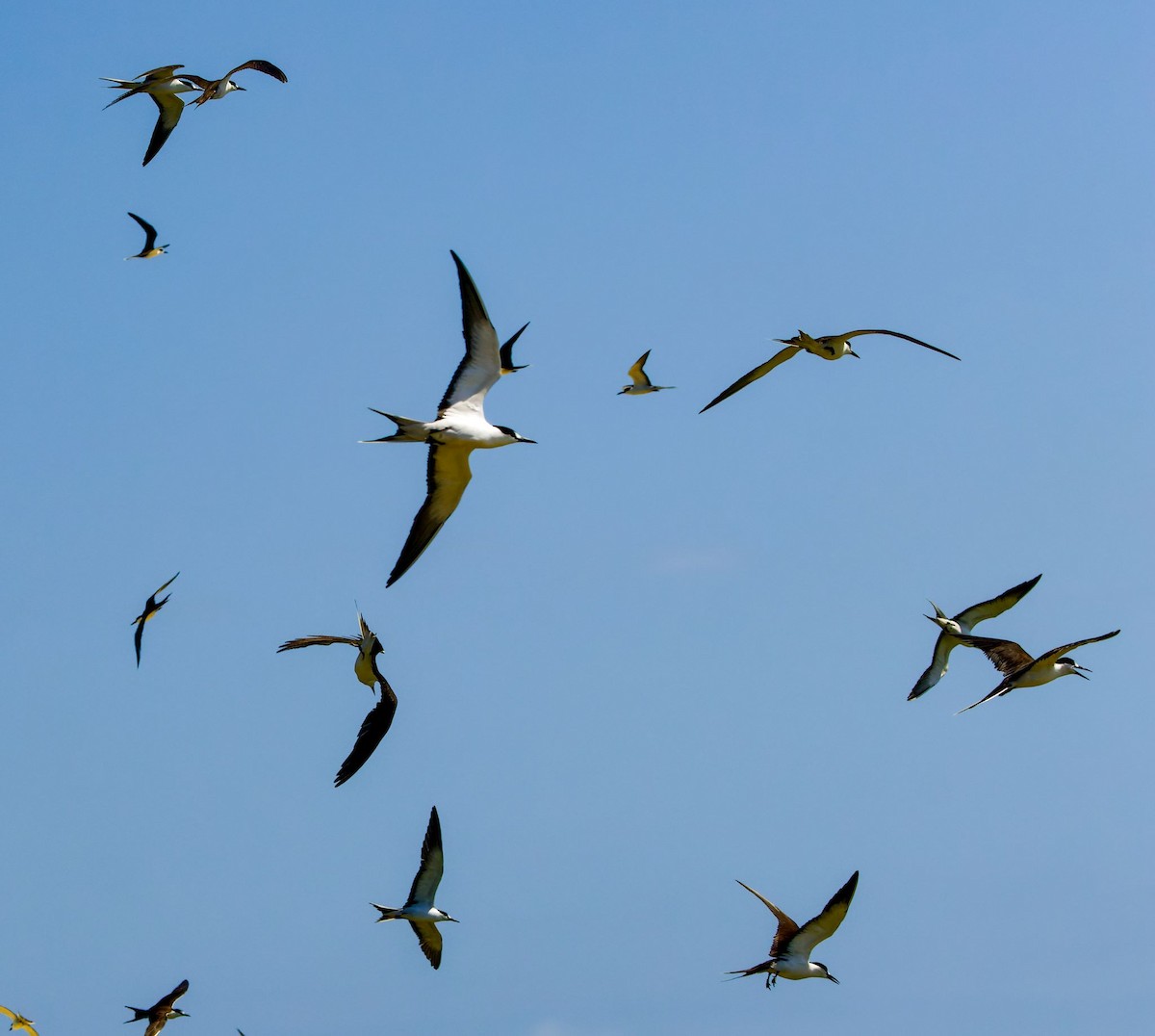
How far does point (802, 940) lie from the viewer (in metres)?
24.5

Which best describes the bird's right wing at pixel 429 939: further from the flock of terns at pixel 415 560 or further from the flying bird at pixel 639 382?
the flying bird at pixel 639 382

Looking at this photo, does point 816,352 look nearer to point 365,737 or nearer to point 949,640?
point 949,640

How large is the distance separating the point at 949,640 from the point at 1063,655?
10.1 ft

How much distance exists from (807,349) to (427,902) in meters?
9.81

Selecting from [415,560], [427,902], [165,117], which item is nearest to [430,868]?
[427,902]

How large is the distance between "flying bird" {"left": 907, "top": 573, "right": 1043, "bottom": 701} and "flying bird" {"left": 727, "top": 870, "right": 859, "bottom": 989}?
4872 mm

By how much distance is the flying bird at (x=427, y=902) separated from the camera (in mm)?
25062

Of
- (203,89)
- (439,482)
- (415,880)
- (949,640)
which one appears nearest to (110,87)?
(203,89)

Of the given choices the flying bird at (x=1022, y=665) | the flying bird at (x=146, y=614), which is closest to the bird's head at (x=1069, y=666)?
the flying bird at (x=1022, y=665)

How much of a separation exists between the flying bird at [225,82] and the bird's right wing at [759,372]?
32.4 feet

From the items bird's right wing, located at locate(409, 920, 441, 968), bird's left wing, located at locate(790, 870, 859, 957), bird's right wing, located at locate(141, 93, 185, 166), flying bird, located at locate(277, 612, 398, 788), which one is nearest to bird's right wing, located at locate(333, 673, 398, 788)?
flying bird, located at locate(277, 612, 398, 788)

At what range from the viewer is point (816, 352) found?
82.8ft

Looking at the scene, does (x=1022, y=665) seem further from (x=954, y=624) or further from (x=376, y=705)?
(x=376, y=705)

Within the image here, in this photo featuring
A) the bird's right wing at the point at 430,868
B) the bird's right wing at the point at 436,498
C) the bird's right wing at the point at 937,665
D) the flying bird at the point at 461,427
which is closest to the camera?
the flying bird at the point at 461,427
